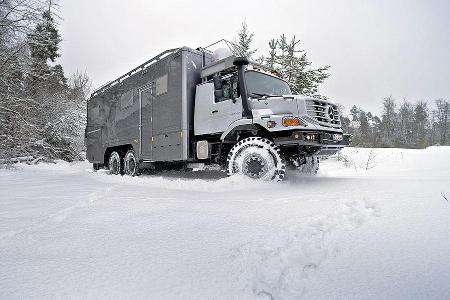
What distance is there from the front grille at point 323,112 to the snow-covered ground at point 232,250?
260 centimetres

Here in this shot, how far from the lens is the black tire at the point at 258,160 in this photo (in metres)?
5.45

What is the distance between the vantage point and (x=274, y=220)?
2.77 metres

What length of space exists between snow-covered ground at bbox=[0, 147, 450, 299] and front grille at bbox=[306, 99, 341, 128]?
2.60 m

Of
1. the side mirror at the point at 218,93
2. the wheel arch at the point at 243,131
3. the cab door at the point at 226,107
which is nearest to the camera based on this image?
the wheel arch at the point at 243,131

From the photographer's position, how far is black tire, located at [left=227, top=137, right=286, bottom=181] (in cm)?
545

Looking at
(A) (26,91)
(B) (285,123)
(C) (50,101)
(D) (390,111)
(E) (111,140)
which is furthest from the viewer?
(D) (390,111)

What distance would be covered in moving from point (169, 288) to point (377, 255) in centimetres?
145

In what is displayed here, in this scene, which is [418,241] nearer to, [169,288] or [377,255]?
[377,255]

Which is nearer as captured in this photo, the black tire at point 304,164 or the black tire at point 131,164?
the black tire at point 304,164

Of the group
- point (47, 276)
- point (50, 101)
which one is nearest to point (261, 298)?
point (47, 276)

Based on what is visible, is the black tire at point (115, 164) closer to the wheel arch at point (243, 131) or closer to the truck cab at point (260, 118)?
the truck cab at point (260, 118)

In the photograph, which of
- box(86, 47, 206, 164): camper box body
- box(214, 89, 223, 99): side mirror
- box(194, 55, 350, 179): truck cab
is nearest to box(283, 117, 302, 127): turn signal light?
box(194, 55, 350, 179): truck cab

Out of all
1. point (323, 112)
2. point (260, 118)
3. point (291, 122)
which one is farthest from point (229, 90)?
point (323, 112)

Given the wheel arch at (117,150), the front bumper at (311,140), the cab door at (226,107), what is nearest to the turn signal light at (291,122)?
the front bumper at (311,140)
